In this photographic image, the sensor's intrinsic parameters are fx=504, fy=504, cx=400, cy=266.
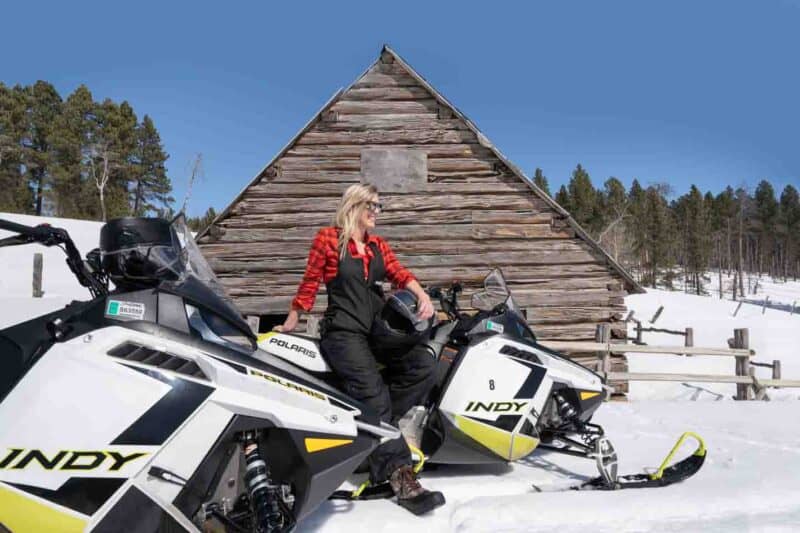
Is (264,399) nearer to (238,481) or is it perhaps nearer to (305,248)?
(238,481)

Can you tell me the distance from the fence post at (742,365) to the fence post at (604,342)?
208 cm

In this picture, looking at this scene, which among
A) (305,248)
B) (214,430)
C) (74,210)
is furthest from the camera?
(74,210)

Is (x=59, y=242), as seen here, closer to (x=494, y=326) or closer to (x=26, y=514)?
(x=26, y=514)

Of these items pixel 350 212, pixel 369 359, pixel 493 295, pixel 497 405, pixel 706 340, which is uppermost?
pixel 350 212

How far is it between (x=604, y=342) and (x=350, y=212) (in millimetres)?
6156

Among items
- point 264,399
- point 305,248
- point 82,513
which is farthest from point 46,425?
point 305,248

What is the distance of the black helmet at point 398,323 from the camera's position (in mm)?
2789

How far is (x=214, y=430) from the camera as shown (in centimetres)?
183

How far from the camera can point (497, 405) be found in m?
3.16

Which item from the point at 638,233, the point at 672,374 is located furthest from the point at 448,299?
the point at 638,233

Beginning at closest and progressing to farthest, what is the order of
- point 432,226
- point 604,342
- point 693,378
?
1. point 693,378
2. point 604,342
3. point 432,226

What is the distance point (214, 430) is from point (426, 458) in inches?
64.4

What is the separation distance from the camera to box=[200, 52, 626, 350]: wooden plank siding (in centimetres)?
812

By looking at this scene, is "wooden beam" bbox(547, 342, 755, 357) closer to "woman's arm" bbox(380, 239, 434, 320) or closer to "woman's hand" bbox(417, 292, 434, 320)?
"woman's arm" bbox(380, 239, 434, 320)
